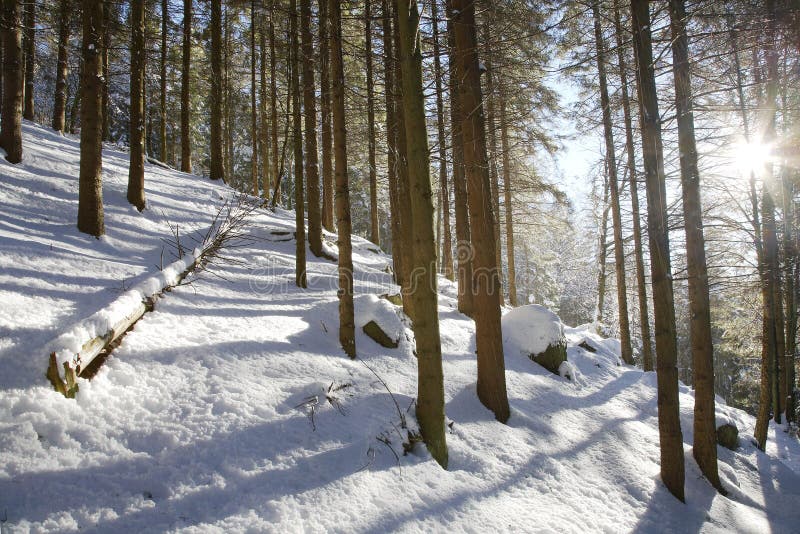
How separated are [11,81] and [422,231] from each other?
31.0ft

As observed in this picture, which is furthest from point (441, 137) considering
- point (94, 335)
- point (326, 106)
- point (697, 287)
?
point (94, 335)

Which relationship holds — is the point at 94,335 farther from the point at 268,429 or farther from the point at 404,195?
the point at 404,195

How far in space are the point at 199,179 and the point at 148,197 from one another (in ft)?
14.1

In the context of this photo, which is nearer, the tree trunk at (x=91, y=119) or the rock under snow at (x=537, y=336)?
the tree trunk at (x=91, y=119)

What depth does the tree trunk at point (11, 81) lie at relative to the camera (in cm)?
735

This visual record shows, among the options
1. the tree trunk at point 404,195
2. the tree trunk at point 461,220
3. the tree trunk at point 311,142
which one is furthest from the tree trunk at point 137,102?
the tree trunk at point 461,220

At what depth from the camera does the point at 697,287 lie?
5598mm

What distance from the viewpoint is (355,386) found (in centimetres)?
446

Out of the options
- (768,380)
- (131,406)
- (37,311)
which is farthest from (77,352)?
(768,380)

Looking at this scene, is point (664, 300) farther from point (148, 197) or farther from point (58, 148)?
point (58, 148)

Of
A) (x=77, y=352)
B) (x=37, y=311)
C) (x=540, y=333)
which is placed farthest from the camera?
(x=540, y=333)

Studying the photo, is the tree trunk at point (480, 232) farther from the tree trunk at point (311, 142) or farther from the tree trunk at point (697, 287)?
the tree trunk at point (697, 287)

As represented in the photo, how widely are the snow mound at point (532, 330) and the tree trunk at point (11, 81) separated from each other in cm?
1139

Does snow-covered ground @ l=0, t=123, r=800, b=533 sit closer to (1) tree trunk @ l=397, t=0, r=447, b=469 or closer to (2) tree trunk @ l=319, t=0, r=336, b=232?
(1) tree trunk @ l=397, t=0, r=447, b=469
